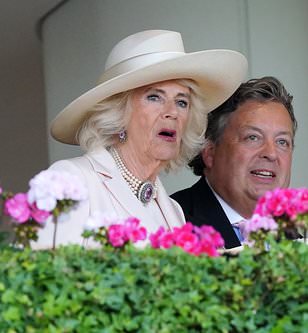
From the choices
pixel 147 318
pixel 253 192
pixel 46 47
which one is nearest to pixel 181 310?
pixel 147 318

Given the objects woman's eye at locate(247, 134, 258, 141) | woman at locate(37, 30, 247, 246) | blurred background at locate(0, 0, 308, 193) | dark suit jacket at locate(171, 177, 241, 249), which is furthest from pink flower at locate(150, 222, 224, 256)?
blurred background at locate(0, 0, 308, 193)

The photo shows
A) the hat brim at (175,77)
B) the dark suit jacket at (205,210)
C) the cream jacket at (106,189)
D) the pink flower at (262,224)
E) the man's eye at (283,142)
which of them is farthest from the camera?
the man's eye at (283,142)

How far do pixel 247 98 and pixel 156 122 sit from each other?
2.89ft

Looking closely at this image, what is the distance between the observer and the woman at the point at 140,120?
339 cm

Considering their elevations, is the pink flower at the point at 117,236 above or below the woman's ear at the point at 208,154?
below

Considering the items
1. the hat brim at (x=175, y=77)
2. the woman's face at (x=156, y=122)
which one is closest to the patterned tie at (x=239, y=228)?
the hat brim at (x=175, y=77)

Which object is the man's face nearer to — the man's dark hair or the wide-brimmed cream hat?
the man's dark hair

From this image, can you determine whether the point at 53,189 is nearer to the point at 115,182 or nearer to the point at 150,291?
the point at 150,291

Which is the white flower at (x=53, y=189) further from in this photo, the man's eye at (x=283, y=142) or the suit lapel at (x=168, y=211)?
the man's eye at (x=283, y=142)

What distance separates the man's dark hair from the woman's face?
2.52 feet

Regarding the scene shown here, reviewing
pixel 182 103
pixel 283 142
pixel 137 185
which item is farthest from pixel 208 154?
pixel 137 185

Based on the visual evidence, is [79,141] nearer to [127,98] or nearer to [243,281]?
[127,98]

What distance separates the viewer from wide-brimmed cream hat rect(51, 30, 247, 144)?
3.50m

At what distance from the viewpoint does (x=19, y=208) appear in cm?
204
